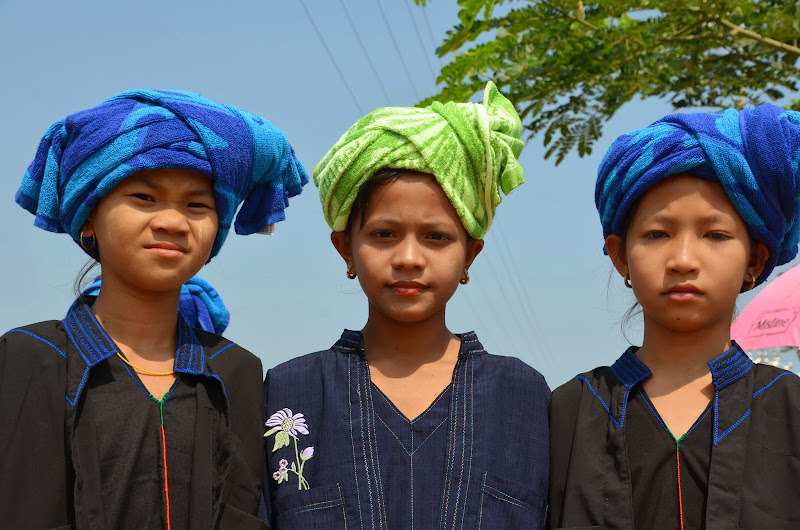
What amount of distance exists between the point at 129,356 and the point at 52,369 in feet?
0.92

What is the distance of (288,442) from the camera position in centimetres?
364

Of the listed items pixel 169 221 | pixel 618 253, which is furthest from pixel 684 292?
pixel 169 221

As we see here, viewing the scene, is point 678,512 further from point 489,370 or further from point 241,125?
point 241,125

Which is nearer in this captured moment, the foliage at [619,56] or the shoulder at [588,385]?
the shoulder at [588,385]

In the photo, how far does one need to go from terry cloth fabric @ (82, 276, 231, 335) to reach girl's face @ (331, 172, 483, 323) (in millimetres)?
1556

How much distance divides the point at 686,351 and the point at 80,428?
201cm

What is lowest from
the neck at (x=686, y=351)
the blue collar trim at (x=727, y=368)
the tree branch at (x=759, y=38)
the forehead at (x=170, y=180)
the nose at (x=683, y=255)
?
the blue collar trim at (x=727, y=368)

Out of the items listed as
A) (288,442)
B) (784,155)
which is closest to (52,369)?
(288,442)

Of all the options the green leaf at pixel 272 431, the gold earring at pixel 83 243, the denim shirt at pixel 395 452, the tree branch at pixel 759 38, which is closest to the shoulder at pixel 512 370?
the denim shirt at pixel 395 452

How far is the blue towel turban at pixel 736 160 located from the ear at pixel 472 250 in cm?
55

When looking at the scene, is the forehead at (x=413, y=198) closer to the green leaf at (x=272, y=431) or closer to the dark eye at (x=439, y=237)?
the dark eye at (x=439, y=237)

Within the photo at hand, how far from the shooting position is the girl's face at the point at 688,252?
3529 mm

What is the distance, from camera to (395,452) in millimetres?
3613

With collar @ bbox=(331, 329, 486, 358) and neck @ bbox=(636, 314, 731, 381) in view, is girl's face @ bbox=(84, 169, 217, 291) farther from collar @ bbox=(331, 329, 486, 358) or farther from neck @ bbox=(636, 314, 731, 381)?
neck @ bbox=(636, 314, 731, 381)
